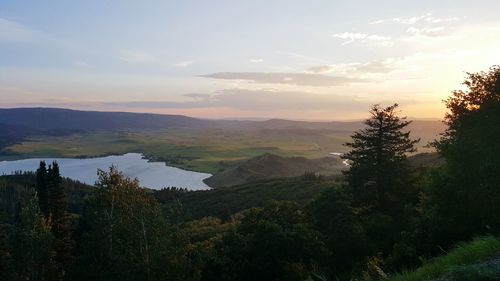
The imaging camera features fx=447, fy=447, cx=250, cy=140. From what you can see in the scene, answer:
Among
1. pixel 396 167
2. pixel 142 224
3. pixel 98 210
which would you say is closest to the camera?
pixel 142 224

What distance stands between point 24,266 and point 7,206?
169m

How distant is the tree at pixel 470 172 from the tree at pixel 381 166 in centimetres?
1658

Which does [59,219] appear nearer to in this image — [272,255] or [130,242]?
[130,242]

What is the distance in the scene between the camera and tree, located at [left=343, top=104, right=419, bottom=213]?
46.2 m

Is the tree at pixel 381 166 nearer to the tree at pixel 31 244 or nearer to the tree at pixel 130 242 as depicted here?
the tree at pixel 130 242

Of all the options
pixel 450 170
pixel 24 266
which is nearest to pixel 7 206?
pixel 24 266

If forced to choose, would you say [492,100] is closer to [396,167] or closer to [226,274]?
[396,167]

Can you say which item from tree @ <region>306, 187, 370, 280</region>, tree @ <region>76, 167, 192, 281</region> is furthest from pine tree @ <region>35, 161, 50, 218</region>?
tree @ <region>306, 187, 370, 280</region>

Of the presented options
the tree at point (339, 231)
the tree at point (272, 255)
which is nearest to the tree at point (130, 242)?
the tree at point (272, 255)

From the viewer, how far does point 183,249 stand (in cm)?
2952

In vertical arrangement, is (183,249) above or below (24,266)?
above

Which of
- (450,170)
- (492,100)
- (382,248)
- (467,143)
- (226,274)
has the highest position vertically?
(492,100)

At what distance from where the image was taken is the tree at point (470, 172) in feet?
80.0

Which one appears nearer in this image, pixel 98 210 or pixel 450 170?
pixel 450 170
